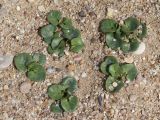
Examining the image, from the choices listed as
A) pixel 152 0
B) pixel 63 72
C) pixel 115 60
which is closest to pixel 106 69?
pixel 115 60

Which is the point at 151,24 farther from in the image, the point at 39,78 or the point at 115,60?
the point at 39,78

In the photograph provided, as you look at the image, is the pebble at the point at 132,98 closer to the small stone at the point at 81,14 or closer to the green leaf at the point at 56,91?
the green leaf at the point at 56,91

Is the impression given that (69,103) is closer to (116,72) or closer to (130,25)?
(116,72)

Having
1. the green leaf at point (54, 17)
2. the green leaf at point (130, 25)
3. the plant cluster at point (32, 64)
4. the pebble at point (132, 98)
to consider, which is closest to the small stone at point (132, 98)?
the pebble at point (132, 98)

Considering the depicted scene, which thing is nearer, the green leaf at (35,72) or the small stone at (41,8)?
the green leaf at (35,72)

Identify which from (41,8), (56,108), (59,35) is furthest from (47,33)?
(56,108)

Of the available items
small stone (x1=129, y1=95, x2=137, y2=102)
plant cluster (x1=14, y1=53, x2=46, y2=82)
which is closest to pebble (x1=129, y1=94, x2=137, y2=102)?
small stone (x1=129, y1=95, x2=137, y2=102)
